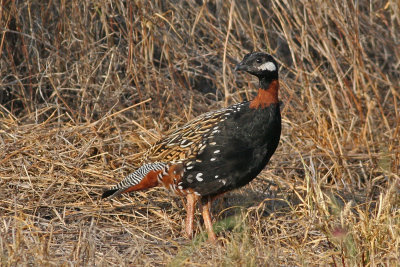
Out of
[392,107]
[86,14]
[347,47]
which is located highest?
[86,14]

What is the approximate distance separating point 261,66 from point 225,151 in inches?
27.4

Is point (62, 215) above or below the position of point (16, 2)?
below

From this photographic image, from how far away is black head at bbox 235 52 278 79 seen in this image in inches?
202

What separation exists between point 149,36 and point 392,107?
2.71 m

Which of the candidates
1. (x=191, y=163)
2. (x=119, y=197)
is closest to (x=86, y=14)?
(x=119, y=197)

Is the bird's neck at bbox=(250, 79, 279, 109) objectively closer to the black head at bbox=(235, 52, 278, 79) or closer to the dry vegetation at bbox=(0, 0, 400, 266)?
the black head at bbox=(235, 52, 278, 79)

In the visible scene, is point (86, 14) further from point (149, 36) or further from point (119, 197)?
point (119, 197)

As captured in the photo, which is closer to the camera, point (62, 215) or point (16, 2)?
point (62, 215)

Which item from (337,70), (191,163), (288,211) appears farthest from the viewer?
(337,70)

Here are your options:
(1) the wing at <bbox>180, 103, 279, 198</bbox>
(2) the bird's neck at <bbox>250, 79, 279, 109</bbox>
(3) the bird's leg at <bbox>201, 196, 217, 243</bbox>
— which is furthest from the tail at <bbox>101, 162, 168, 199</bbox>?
(2) the bird's neck at <bbox>250, 79, 279, 109</bbox>

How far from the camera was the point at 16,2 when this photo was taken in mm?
7062

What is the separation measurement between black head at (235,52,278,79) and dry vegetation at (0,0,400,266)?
0.99m

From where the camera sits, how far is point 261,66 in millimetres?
5125

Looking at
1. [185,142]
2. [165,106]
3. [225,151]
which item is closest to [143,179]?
[185,142]
